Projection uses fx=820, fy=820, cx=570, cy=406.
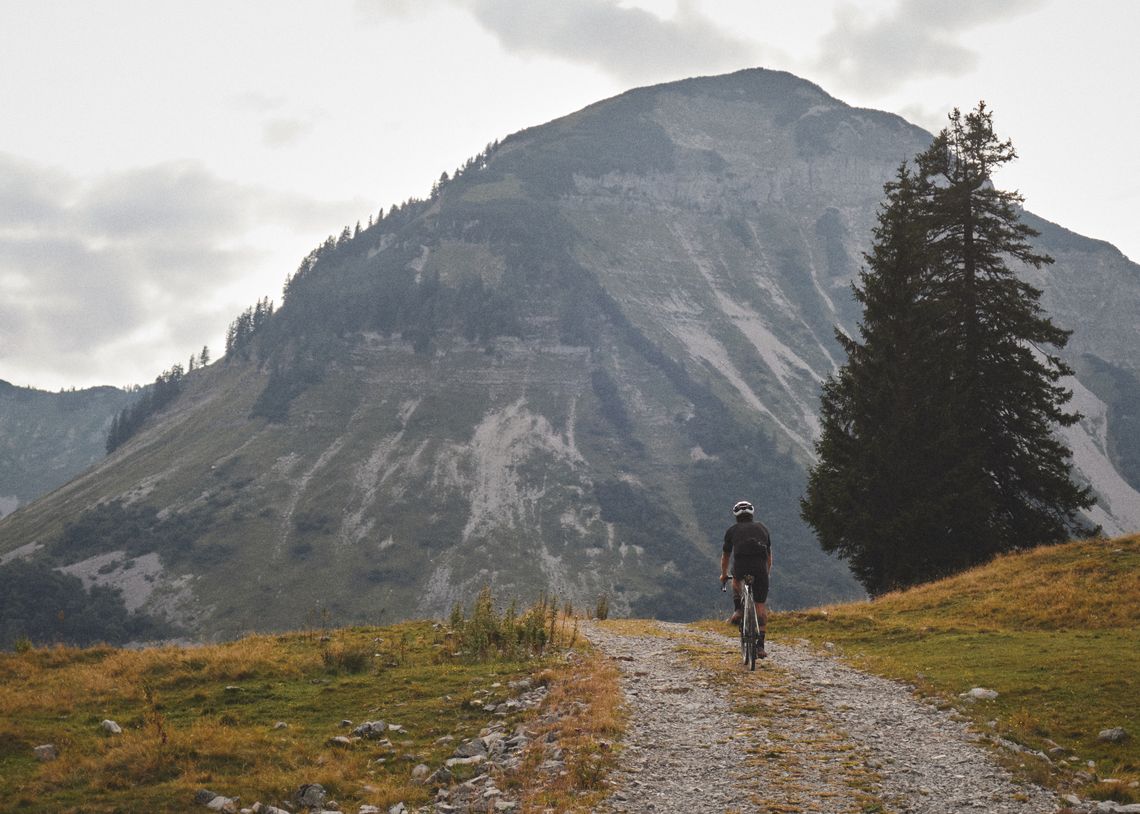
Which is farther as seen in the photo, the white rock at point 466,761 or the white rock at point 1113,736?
the white rock at point 466,761

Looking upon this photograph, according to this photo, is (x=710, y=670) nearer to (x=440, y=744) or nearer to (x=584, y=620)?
(x=440, y=744)

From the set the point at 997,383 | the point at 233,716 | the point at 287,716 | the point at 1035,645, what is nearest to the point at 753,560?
the point at 1035,645

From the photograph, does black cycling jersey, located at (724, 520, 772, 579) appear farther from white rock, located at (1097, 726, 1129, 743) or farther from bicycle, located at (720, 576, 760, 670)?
white rock, located at (1097, 726, 1129, 743)

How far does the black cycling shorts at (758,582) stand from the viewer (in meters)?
17.6

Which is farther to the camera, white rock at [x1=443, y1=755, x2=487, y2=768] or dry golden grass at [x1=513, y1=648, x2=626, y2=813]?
white rock at [x1=443, y1=755, x2=487, y2=768]

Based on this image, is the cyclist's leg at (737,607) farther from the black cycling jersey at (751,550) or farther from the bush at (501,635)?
the bush at (501,635)

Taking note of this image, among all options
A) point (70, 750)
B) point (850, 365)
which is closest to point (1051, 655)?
point (70, 750)

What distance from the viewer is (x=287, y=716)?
51.1ft

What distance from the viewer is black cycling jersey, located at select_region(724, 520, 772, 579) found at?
1777 cm

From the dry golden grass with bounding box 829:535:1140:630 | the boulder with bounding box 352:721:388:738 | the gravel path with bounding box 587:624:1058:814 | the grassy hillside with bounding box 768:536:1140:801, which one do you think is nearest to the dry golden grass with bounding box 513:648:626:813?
the gravel path with bounding box 587:624:1058:814

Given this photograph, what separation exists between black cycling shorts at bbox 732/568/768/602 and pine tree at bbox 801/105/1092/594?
61.5 ft

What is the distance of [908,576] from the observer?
35.3 meters

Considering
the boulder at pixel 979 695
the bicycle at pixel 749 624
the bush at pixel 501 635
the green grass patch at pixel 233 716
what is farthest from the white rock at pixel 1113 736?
the bush at pixel 501 635

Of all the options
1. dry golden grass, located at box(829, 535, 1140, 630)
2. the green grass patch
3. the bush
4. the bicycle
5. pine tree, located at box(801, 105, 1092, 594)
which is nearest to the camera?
the green grass patch
